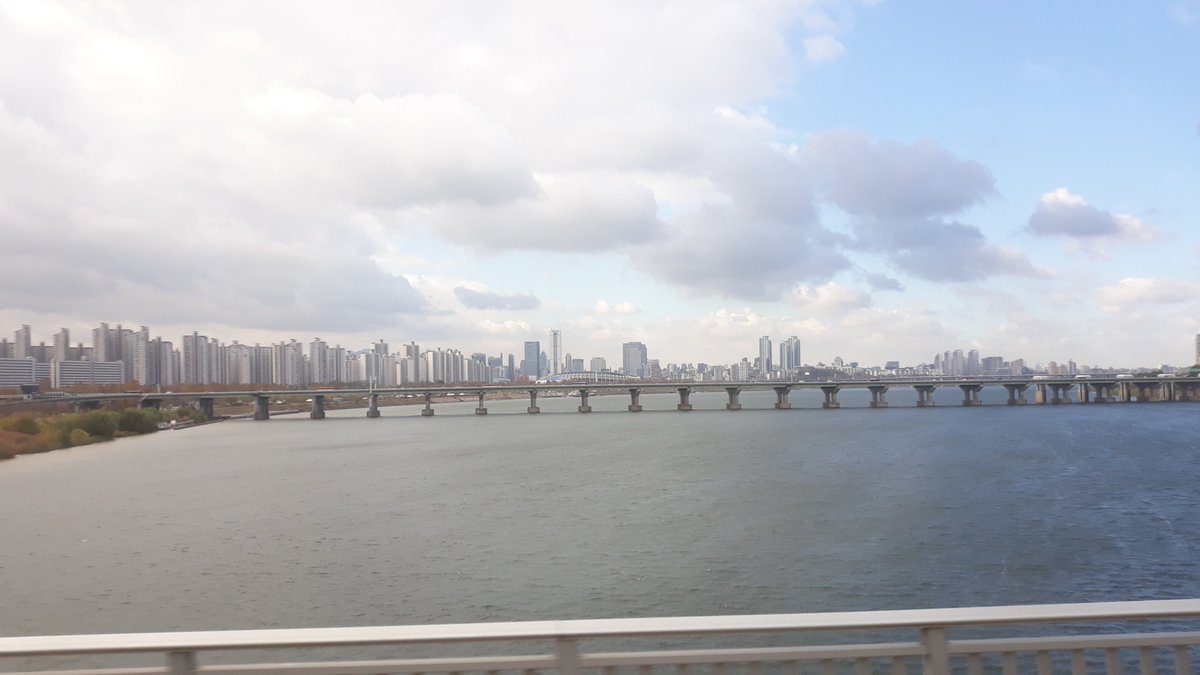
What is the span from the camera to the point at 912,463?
63.8 m

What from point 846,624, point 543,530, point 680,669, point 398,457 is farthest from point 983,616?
point 398,457

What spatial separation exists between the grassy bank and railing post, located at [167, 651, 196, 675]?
101m

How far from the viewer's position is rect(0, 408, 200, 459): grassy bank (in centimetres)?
9369

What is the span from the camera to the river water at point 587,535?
2473 cm

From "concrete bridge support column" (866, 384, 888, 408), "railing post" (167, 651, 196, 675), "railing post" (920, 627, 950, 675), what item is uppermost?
"railing post" (167, 651, 196, 675)

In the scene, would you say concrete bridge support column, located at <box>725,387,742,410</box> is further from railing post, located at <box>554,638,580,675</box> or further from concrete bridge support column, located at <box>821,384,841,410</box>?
railing post, located at <box>554,638,580,675</box>

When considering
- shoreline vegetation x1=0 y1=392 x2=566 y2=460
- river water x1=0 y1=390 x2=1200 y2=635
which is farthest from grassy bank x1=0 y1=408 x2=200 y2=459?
river water x1=0 y1=390 x2=1200 y2=635

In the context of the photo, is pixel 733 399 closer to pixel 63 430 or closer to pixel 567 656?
pixel 63 430

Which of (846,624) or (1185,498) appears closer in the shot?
(846,624)

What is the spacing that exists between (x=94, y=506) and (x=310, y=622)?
3422cm

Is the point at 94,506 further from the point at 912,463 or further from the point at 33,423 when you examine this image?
the point at 33,423

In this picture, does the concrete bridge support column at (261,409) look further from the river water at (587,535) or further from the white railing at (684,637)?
the white railing at (684,637)

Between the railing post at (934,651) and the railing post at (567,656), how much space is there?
7.35 feet

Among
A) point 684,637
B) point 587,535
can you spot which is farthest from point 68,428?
point 684,637
